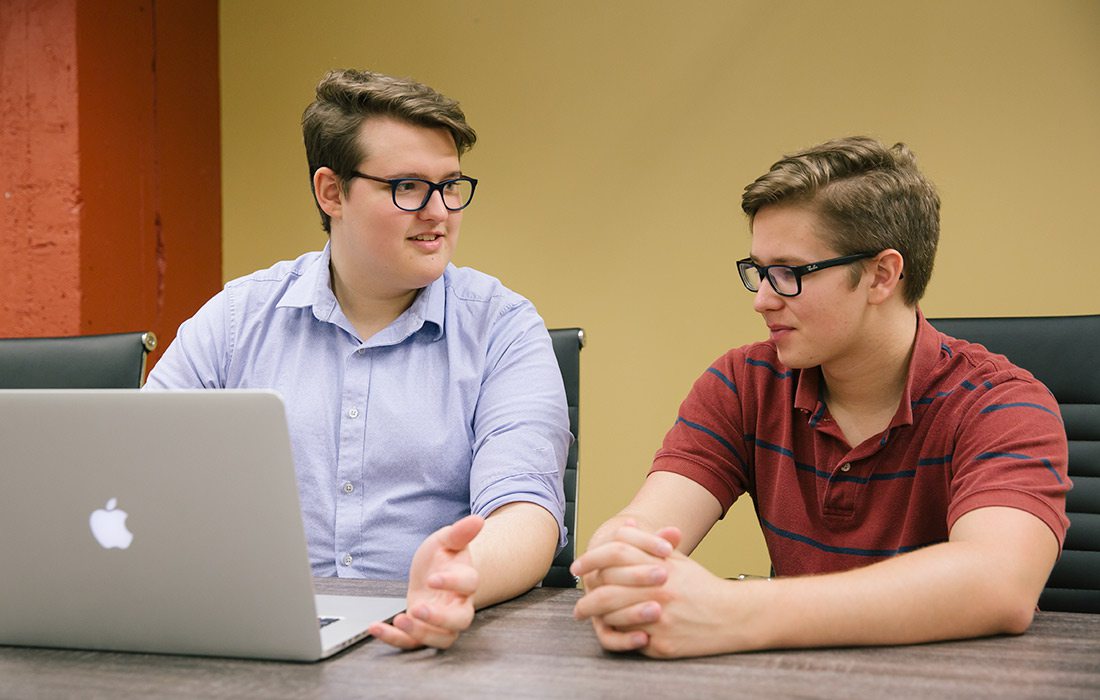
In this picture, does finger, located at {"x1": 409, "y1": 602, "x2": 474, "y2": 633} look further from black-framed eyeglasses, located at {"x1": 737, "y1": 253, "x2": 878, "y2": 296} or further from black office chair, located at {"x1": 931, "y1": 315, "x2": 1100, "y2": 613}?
black office chair, located at {"x1": 931, "y1": 315, "x2": 1100, "y2": 613}

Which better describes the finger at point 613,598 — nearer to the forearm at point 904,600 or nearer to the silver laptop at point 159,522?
the forearm at point 904,600

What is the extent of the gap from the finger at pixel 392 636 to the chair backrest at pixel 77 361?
97cm

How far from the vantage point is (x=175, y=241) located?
3172 millimetres

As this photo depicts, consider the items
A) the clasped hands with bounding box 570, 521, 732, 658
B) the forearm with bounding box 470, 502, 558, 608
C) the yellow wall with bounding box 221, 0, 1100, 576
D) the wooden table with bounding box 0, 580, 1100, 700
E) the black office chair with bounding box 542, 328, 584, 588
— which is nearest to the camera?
the wooden table with bounding box 0, 580, 1100, 700

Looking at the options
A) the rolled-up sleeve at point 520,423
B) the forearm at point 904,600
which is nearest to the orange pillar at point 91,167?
the rolled-up sleeve at point 520,423

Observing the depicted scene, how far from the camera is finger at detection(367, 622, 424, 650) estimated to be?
99cm

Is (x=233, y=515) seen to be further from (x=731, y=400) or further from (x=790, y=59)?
(x=790, y=59)

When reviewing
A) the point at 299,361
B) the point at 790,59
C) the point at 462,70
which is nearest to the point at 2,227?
the point at 462,70

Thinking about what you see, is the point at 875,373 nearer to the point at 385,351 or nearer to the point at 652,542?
the point at 652,542

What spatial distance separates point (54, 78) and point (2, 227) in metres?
0.43

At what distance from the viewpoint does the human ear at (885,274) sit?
1450 mm

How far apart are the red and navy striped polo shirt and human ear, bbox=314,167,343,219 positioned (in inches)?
26.3

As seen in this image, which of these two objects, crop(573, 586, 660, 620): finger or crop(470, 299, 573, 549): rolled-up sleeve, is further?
crop(470, 299, 573, 549): rolled-up sleeve

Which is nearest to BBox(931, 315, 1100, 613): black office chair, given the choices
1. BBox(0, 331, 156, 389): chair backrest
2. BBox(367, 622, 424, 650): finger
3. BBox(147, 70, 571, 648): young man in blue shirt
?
BBox(147, 70, 571, 648): young man in blue shirt
